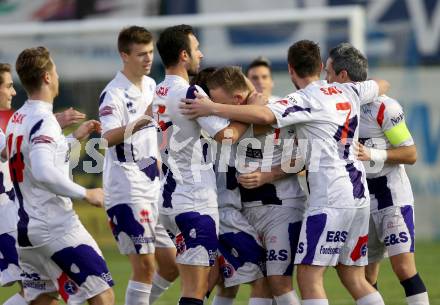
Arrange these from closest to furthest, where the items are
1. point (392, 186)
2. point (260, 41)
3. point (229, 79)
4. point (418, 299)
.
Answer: point (229, 79) → point (418, 299) → point (392, 186) → point (260, 41)

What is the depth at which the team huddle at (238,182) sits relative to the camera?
25.9ft

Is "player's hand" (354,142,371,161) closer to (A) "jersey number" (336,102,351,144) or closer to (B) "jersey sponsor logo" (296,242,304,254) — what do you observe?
(A) "jersey number" (336,102,351,144)

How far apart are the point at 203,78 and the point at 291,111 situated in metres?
1.09

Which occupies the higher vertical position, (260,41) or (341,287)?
(260,41)

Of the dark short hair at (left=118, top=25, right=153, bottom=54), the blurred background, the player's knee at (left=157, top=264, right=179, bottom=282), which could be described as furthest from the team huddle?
the blurred background

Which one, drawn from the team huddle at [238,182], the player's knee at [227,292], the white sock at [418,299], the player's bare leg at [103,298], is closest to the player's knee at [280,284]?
the team huddle at [238,182]

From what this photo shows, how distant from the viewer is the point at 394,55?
19.8 m

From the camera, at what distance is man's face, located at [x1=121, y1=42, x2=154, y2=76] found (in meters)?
9.57

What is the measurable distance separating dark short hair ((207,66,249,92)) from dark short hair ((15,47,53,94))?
1342 mm

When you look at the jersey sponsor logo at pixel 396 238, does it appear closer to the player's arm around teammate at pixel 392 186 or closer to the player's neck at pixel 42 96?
the player's arm around teammate at pixel 392 186

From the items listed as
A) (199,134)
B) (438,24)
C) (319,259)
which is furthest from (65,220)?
(438,24)

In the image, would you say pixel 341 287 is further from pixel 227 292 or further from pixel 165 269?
pixel 227 292

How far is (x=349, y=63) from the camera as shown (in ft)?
29.1

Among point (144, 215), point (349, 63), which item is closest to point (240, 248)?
point (144, 215)
